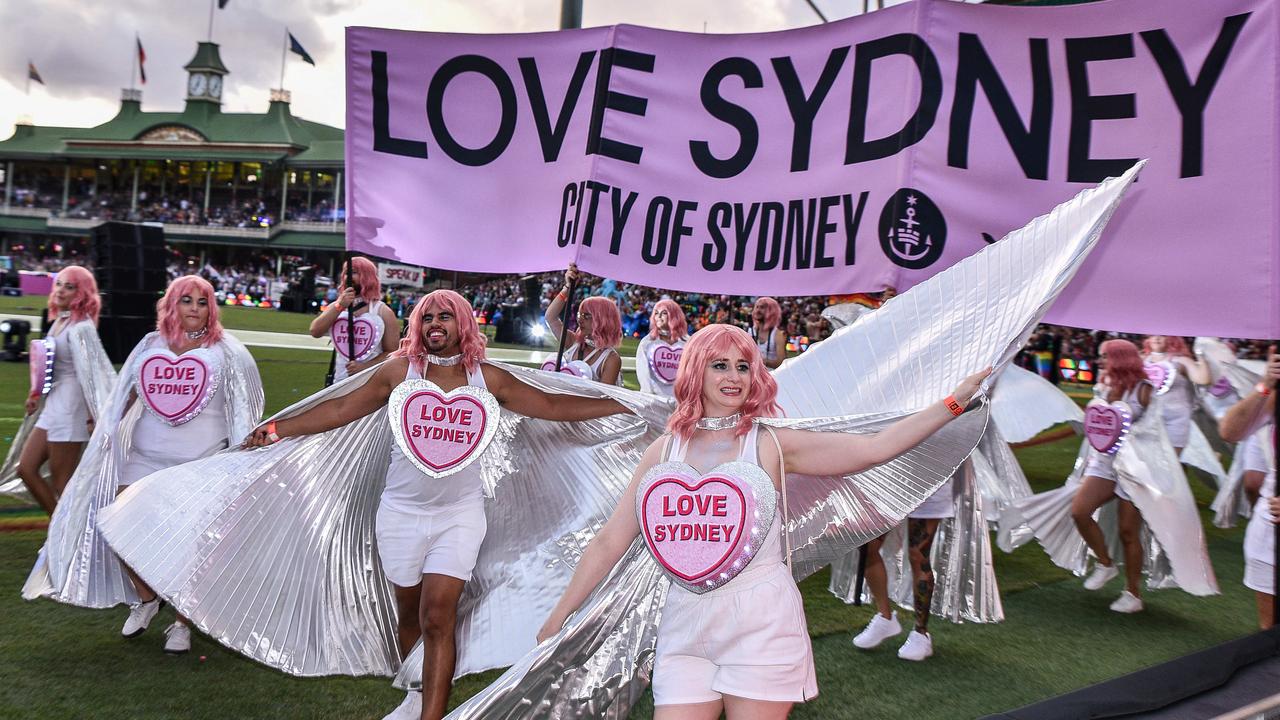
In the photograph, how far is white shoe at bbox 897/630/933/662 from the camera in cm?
548

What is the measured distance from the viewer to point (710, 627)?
2.94 m

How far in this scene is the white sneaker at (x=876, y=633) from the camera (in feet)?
18.4

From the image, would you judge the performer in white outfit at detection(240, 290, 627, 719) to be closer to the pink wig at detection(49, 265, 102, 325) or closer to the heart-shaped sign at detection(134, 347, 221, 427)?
the heart-shaped sign at detection(134, 347, 221, 427)

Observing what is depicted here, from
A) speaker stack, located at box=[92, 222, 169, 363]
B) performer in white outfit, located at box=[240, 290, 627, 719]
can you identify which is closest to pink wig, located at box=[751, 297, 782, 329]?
performer in white outfit, located at box=[240, 290, 627, 719]

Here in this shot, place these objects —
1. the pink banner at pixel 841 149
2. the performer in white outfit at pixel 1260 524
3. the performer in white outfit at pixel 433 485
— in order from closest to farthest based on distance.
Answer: the pink banner at pixel 841 149 < the performer in white outfit at pixel 433 485 < the performer in white outfit at pixel 1260 524

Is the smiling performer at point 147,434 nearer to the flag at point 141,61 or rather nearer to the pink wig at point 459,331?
the pink wig at point 459,331

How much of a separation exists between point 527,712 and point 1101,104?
3.22 metres

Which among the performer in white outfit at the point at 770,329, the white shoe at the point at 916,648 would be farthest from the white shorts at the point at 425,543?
the performer in white outfit at the point at 770,329

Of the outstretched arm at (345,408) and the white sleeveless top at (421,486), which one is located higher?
the outstretched arm at (345,408)

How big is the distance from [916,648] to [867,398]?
7.38 feet

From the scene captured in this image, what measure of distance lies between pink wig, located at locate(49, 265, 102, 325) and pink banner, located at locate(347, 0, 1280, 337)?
7.81ft

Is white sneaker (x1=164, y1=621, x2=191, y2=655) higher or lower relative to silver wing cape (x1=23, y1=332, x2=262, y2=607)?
lower

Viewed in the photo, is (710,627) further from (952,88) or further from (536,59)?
(536,59)

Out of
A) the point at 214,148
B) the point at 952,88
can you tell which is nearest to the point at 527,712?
the point at 952,88
